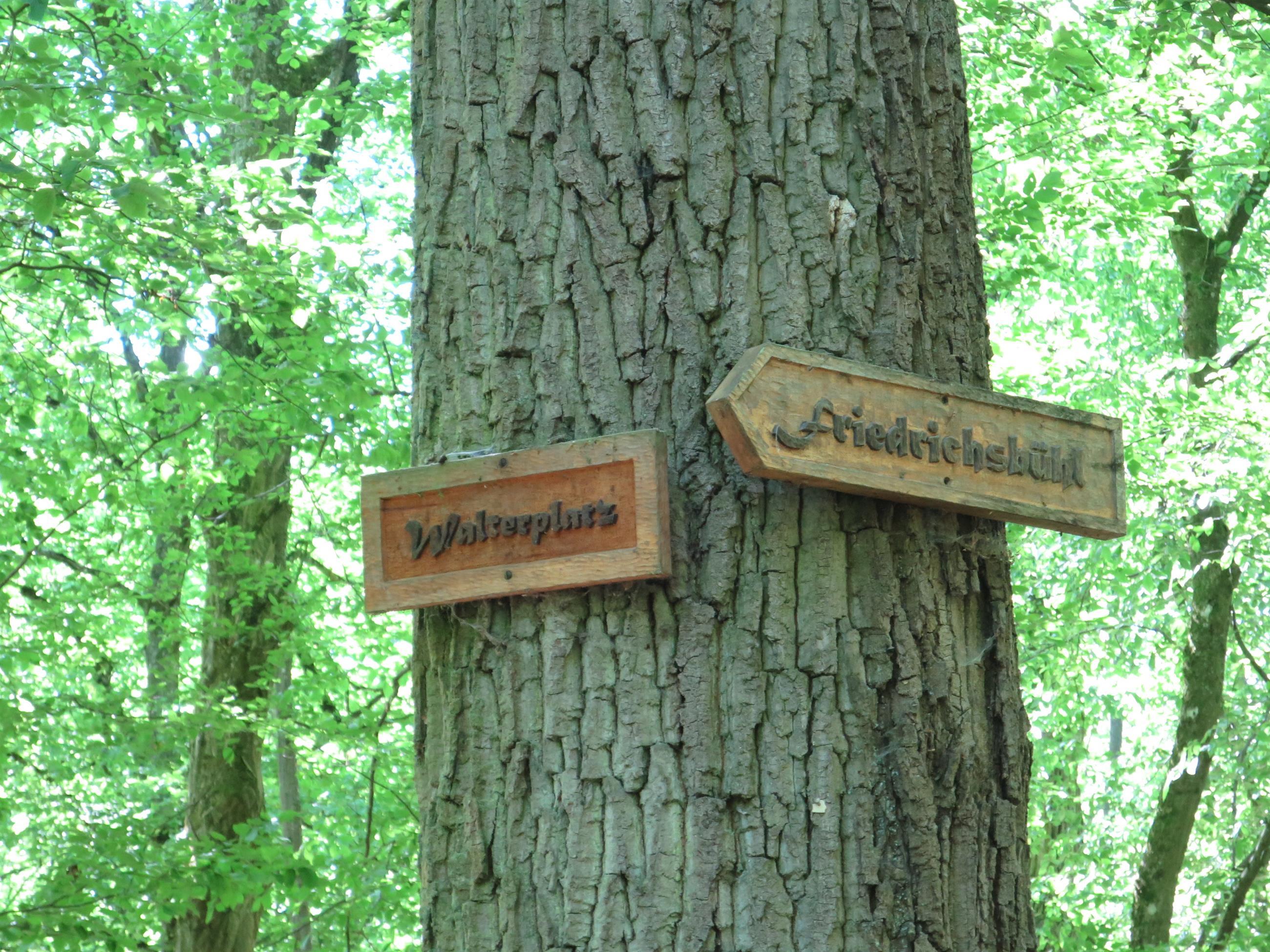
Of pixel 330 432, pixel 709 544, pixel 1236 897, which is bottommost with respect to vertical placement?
pixel 1236 897

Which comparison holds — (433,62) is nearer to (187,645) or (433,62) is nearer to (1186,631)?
(187,645)

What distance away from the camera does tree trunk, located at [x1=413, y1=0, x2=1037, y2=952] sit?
161 cm

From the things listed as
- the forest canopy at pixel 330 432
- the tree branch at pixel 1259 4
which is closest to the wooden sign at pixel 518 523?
the tree branch at pixel 1259 4

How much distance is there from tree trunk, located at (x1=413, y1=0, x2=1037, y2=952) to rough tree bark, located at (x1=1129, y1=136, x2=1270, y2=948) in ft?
22.8

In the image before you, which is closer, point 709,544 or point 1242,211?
point 709,544

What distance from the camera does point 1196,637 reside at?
9.38 m

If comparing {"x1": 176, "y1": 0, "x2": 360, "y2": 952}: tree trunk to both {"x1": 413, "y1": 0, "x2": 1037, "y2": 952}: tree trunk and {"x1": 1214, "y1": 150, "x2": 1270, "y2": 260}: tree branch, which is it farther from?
{"x1": 1214, "y1": 150, "x2": 1270, "y2": 260}: tree branch

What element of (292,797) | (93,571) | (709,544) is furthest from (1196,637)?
(709,544)

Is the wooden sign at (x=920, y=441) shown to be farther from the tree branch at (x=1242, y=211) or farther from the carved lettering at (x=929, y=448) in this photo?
the tree branch at (x=1242, y=211)

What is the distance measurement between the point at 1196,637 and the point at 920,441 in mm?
8557

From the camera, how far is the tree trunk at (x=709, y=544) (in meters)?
1.61

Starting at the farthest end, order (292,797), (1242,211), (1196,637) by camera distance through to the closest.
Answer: (1242,211) → (292,797) → (1196,637)

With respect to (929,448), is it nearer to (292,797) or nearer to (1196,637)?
(1196,637)

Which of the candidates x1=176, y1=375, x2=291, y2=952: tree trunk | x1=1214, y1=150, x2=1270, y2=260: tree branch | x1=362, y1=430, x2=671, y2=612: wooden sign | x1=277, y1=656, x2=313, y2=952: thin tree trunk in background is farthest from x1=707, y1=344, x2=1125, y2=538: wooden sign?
x1=1214, y1=150, x2=1270, y2=260: tree branch
